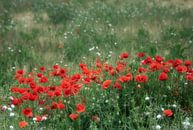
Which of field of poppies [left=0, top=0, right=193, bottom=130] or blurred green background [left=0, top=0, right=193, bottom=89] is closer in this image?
field of poppies [left=0, top=0, right=193, bottom=130]

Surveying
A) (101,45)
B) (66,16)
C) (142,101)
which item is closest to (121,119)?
(142,101)

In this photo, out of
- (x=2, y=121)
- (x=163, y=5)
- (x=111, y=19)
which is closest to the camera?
(x=2, y=121)

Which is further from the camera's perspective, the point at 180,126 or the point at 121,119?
the point at 121,119

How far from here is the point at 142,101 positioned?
548 cm

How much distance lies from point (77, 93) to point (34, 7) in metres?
9.39

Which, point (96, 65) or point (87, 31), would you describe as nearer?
point (96, 65)

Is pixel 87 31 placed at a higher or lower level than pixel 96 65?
higher

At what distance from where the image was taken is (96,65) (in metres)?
6.18

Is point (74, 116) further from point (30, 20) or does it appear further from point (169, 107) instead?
point (30, 20)

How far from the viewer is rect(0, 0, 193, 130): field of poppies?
542 cm

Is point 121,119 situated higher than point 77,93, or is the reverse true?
point 77,93

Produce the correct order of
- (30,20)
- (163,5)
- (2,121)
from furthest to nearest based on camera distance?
1. (163,5)
2. (30,20)
3. (2,121)

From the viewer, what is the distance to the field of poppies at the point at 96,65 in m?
5.42

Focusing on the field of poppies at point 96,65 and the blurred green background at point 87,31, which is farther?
the blurred green background at point 87,31
